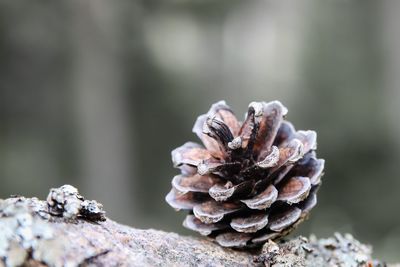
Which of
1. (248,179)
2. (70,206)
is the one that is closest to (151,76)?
(248,179)

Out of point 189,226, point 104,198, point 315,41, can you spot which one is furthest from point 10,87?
point 189,226

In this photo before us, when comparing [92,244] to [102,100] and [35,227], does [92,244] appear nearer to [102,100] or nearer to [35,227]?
[35,227]

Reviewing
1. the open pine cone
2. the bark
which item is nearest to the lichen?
the bark

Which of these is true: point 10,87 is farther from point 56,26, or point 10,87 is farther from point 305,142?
point 305,142

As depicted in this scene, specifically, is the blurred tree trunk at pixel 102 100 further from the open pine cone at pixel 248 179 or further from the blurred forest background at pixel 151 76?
the open pine cone at pixel 248 179

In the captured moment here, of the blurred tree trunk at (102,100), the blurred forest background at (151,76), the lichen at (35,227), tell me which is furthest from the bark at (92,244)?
the blurred tree trunk at (102,100)

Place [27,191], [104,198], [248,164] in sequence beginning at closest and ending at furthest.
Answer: [248,164]
[27,191]
[104,198]
